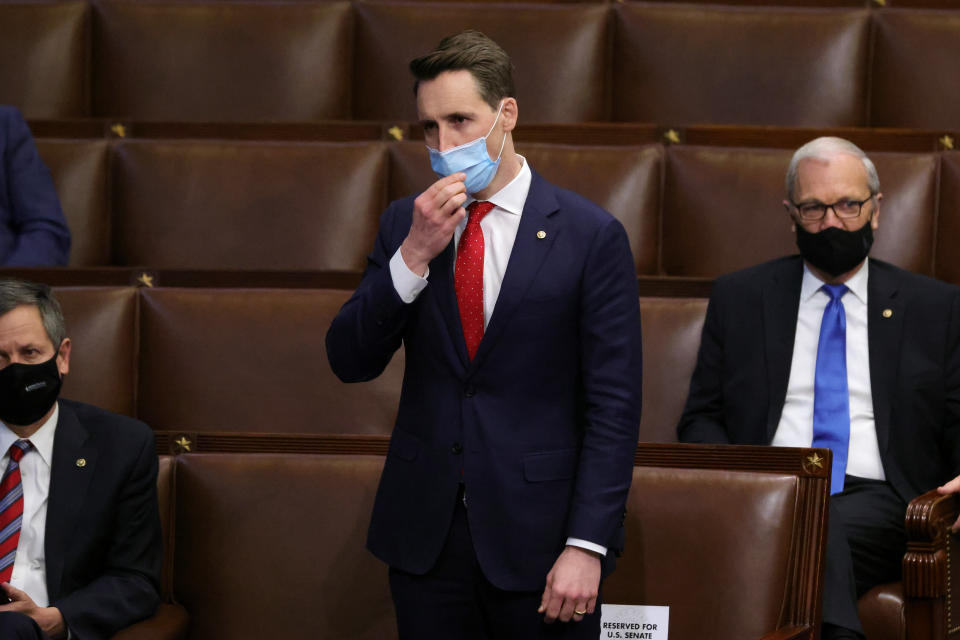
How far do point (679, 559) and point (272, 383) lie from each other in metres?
0.39

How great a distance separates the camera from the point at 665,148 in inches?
48.9

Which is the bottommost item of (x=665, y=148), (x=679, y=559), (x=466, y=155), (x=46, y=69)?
(x=679, y=559)

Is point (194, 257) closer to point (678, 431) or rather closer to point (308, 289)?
point (308, 289)

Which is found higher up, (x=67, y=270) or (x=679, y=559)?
(x=67, y=270)

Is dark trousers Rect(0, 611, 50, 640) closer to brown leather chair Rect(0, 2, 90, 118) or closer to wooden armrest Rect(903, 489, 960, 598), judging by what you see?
wooden armrest Rect(903, 489, 960, 598)

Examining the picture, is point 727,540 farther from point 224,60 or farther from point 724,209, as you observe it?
point 224,60

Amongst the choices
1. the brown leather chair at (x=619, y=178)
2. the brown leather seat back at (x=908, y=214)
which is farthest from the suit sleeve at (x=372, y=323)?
the brown leather seat back at (x=908, y=214)

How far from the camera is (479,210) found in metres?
0.66

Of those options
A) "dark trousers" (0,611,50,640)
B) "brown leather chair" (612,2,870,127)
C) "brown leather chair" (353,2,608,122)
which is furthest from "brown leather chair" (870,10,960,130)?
"dark trousers" (0,611,50,640)

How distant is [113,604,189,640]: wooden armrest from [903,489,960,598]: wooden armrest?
0.49 meters

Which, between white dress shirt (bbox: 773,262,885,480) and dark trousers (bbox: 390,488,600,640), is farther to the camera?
white dress shirt (bbox: 773,262,885,480)

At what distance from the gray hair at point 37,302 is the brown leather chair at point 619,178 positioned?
0.48 metres

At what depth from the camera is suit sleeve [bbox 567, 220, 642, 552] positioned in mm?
615

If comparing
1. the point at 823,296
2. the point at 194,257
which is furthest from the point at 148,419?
the point at 823,296
